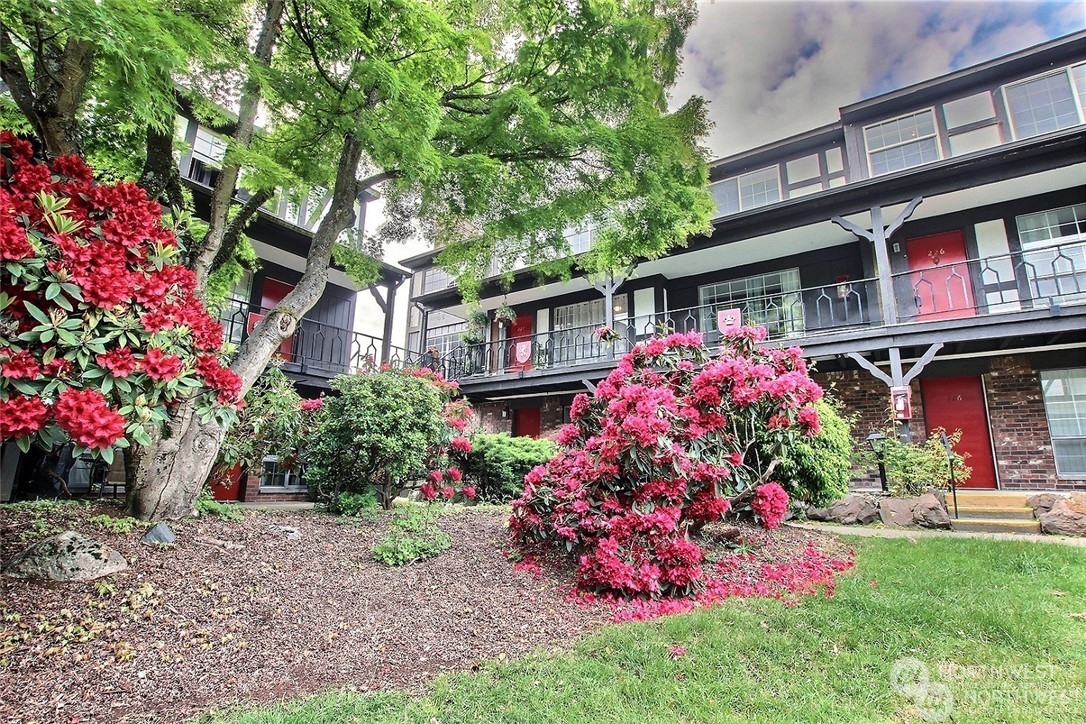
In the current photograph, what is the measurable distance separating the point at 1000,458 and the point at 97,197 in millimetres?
12709

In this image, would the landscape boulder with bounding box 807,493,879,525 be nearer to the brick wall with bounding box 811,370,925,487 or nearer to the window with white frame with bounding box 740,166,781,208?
the brick wall with bounding box 811,370,925,487

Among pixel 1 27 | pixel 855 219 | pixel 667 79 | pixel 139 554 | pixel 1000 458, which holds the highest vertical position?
pixel 855 219

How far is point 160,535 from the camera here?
155 inches

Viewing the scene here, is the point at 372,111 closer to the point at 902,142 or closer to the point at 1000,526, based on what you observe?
the point at 1000,526

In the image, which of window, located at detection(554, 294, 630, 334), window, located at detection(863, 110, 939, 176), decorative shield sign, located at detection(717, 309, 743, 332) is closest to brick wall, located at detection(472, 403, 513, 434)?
window, located at detection(554, 294, 630, 334)

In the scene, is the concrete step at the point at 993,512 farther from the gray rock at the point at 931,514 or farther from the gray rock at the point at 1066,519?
the gray rock at the point at 931,514

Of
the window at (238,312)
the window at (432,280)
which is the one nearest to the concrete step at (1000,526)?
the window at (238,312)

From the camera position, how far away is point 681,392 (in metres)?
5.22

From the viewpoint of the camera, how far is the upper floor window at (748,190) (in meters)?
12.8

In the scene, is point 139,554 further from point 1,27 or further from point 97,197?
point 1,27

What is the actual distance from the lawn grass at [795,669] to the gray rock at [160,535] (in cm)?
229

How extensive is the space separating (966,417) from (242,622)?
11785mm

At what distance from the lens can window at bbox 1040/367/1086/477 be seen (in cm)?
877

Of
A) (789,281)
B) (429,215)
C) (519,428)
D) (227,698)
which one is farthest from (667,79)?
(519,428)
